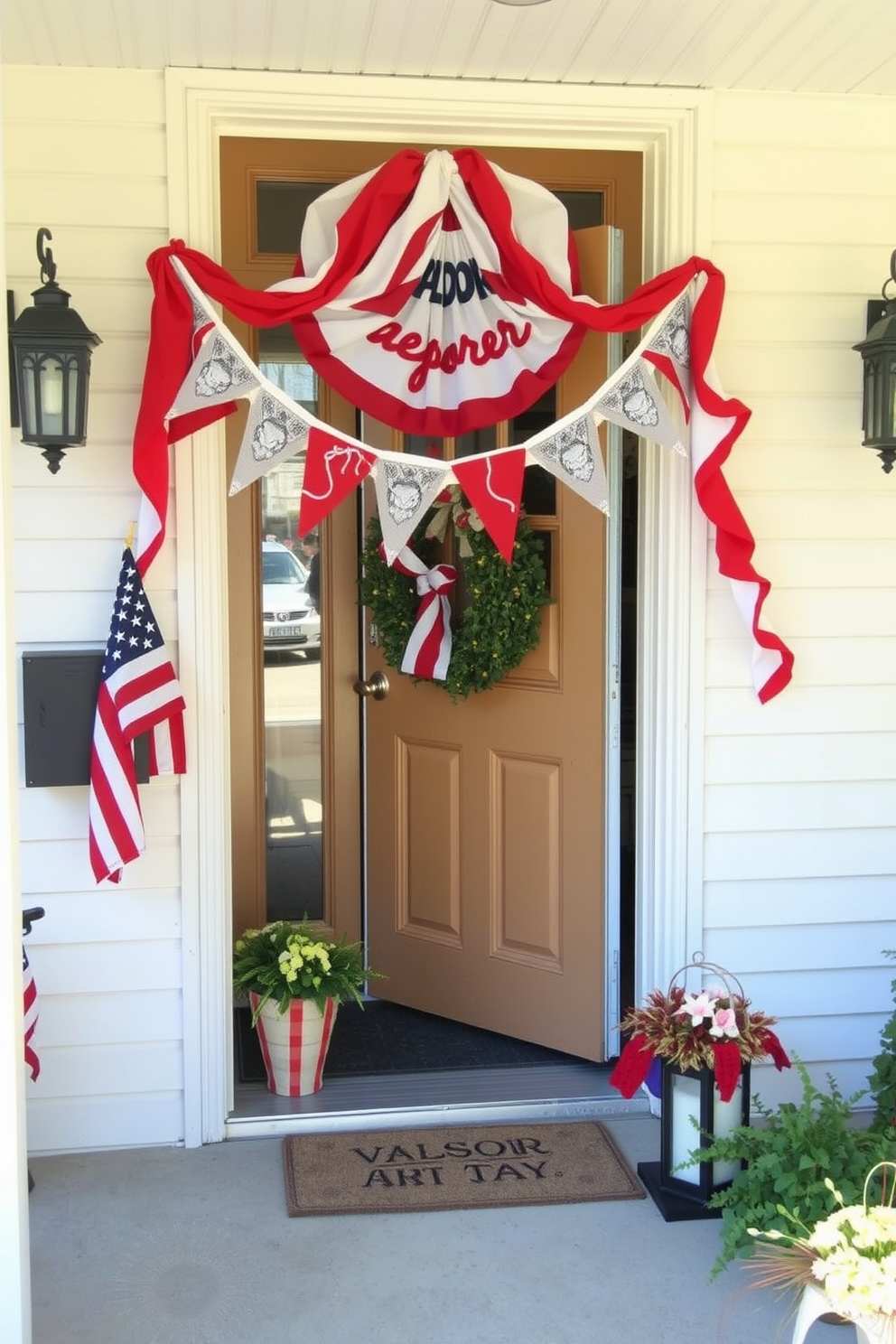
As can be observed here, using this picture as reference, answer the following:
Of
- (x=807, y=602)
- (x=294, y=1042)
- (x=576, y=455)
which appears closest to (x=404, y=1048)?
(x=294, y=1042)

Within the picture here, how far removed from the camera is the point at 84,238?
2.93 m

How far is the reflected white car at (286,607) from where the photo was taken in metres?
3.90

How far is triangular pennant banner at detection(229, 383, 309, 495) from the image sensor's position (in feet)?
9.47

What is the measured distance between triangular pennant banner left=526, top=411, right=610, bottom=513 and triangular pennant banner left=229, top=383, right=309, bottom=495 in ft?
1.71

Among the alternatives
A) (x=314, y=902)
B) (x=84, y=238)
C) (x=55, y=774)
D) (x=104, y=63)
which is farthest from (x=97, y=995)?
(x=104, y=63)

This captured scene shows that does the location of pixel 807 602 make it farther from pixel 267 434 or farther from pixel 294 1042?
pixel 294 1042

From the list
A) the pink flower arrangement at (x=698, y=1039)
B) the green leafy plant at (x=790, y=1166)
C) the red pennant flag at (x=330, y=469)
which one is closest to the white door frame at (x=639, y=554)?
the red pennant flag at (x=330, y=469)

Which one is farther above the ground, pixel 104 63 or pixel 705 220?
pixel 104 63

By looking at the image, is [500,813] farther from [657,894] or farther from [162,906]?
[162,906]

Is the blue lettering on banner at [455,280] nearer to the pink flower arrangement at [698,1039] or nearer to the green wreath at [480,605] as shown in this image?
the green wreath at [480,605]

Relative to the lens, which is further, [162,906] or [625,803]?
[625,803]

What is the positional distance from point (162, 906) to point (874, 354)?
81.9 inches

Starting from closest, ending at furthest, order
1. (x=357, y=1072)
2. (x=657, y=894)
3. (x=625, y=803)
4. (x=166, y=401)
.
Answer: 1. (x=166, y=401)
2. (x=657, y=894)
3. (x=357, y=1072)
4. (x=625, y=803)

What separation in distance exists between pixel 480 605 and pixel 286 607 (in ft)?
2.47
